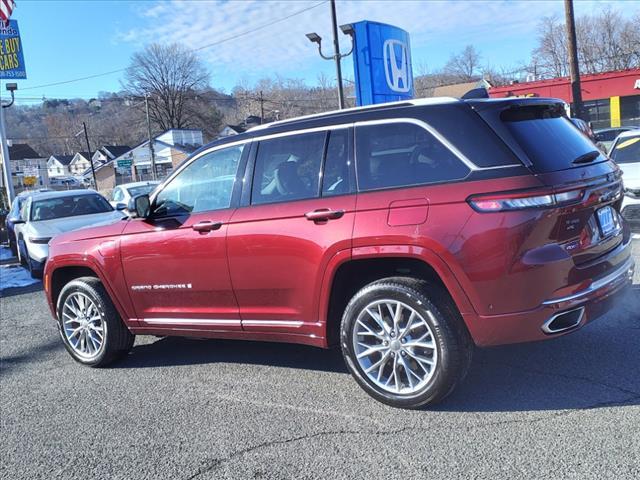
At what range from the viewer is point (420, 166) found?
3693mm

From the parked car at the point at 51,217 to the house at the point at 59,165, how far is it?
108332mm

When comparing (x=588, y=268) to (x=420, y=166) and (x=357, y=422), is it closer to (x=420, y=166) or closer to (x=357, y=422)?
(x=420, y=166)

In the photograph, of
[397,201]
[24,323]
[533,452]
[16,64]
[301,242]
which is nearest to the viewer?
[533,452]

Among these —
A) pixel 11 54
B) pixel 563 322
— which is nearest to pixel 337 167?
pixel 563 322

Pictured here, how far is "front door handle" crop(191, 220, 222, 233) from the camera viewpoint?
436cm

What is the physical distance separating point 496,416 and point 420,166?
1.61m

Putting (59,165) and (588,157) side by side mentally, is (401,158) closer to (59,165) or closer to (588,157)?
(588,157)

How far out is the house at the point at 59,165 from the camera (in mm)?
112312

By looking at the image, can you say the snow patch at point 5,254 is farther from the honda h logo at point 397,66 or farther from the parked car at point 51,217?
the honda h logo at point 397,66

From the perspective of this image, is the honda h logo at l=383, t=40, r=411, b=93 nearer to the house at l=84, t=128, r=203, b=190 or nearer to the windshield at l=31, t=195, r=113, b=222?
the windshield at l=31, t=195, r=113, b=222

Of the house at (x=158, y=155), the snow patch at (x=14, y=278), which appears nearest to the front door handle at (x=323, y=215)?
the snow patch at (x=14, y=278)

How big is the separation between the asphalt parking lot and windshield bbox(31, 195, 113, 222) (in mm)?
6719

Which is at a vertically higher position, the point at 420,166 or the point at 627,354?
the point at 420,166

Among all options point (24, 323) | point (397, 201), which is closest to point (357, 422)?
point (397, 201)
